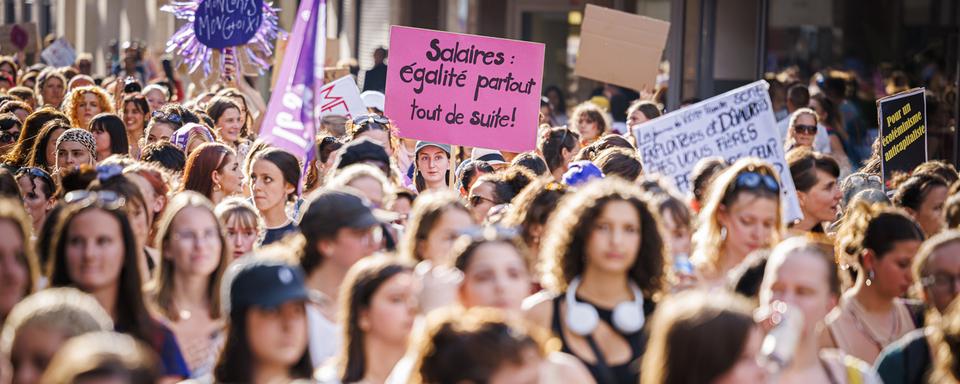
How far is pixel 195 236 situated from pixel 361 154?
6.13 ft

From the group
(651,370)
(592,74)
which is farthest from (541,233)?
(592,74)

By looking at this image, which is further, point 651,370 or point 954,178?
point 954,178

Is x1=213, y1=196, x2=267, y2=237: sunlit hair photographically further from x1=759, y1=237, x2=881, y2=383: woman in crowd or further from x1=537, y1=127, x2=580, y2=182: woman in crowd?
x1=537, y1=127, x2=580, y2=182: woman in crowd

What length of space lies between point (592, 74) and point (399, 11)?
485 inches

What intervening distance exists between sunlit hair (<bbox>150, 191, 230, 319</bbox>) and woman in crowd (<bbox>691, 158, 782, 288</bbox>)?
1.87 meters

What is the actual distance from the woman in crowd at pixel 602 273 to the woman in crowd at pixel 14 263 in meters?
1.67

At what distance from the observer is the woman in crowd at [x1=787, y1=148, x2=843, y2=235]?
7.88m

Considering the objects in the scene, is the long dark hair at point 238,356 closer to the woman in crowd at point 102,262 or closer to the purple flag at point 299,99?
the woman in crowd at point 102,262

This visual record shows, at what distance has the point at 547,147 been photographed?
33.0 ft

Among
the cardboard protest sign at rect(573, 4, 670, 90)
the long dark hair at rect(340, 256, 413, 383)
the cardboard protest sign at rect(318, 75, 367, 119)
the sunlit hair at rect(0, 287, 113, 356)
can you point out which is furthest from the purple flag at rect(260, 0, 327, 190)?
the cardboard protest sign at rect(573, 4, 670, 90)

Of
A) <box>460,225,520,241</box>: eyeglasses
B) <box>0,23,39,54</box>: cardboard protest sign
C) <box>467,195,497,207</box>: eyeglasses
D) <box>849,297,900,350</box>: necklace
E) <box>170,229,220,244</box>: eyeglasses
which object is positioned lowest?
<box>849,297,900,350</box>: necklace

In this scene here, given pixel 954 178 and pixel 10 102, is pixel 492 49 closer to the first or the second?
pixel 954 178

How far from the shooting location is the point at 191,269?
588 centimetres

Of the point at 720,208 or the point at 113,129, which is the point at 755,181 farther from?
the point at 113,129
